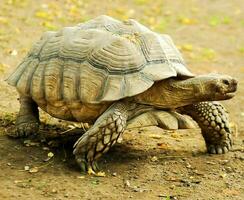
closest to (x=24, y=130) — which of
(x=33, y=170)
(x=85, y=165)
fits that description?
(x=33, y=170)

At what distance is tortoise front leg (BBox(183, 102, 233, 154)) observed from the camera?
19.4ft

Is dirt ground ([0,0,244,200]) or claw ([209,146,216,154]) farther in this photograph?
claw ([209,146,216,154])

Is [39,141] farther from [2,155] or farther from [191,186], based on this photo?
[191,186]

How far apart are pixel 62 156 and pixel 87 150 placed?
477 mm

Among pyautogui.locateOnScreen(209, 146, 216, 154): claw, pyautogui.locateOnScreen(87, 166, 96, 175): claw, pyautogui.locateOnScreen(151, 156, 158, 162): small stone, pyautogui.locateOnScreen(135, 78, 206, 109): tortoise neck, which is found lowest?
pyautogui.locateOnScreen(151, 156, 158, 162): small stone

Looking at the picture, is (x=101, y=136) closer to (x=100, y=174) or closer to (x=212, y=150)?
(x=100, y=174)

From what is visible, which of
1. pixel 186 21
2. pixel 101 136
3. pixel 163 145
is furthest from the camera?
pixel 186 21

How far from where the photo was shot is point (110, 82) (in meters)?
5.26

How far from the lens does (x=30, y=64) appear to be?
5875 mm

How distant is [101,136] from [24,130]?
116 cm

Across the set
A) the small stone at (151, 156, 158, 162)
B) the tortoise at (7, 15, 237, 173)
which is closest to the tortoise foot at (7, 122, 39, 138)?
the tortoise at (7, 15, 237, 173)

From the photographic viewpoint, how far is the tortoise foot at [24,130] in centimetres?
608

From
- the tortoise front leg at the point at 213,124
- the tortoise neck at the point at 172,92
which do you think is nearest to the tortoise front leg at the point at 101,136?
the tortoise neck at the point at 172,92

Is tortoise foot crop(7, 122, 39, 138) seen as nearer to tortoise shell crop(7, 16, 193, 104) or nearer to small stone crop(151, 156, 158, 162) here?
tortoise shell crop(7, 16, 193, 104)
